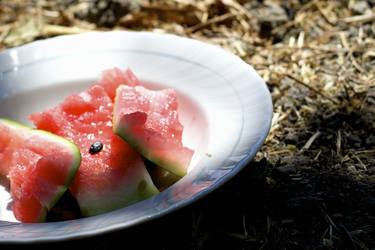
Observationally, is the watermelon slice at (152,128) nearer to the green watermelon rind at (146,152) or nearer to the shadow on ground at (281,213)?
the green watermelon rind at (146,152)

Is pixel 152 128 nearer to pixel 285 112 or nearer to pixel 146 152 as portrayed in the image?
pixel 146 152

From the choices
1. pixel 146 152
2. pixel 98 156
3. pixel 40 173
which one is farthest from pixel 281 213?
pixel 40 173

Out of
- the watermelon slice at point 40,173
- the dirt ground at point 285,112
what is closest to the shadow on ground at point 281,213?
the dirt ground at point 285,112

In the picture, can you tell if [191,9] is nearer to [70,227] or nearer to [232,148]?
[232,148]

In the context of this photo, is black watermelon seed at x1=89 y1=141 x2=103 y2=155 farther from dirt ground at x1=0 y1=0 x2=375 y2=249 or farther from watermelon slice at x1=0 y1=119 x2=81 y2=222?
dirt ground at x1=0 y1=0 x2=375 y2=249

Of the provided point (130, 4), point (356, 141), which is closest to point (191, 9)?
point (130, 4)

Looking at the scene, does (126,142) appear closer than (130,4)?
Yes
